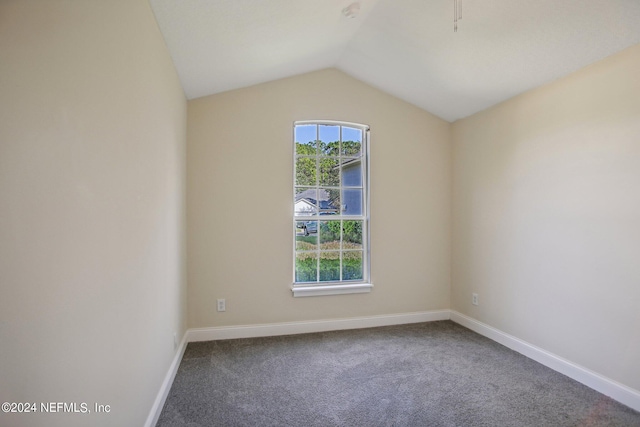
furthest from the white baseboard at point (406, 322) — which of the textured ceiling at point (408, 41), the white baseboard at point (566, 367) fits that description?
the textured ceiling at point (408, 41)

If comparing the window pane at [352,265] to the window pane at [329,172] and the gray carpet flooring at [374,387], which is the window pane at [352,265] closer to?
the gray carpet flooring at [374,387]

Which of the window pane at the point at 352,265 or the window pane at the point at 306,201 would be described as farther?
the window pane at the point at 352,265

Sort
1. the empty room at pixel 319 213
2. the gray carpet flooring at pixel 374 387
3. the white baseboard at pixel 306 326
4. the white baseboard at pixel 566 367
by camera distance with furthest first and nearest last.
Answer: the white baseboard at pixel 306 326, the white baseboard at pixel 566 367, the gray carpet flooring at pixel 374 387, the empty room at pixel 319 213

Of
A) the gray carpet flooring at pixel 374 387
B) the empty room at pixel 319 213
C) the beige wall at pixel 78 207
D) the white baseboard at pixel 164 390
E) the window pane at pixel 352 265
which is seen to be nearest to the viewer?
the beige wall at pixel 78 207

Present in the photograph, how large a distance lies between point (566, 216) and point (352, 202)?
1957mm

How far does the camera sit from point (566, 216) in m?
2.45

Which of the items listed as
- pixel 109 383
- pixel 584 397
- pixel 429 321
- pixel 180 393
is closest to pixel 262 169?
pixel 180 393

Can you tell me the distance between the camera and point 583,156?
2.34m

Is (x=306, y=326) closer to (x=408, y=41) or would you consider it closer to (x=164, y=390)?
(x=164, y=390)

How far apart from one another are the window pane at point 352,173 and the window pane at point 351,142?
0.09 m

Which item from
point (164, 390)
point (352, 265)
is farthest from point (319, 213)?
point (164, 390)

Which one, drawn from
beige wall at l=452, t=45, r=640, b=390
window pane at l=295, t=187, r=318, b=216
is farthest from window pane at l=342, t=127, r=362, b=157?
beige wall at l=452, t=45, r=640, b=390

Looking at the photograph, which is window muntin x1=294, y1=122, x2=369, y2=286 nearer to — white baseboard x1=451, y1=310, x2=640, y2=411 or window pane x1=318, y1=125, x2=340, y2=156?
window pane x1=318, y1=125, x2=340, y2=156

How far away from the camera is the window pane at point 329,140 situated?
3469 millimetres
